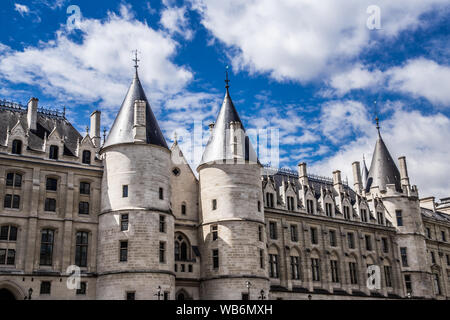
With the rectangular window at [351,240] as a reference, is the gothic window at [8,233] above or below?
below

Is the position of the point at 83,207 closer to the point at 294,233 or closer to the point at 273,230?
the point at 273,230

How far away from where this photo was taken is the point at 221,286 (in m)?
42.8

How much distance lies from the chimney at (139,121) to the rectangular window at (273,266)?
665 inches

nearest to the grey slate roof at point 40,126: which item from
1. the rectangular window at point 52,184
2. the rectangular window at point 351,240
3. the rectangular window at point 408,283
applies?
the rectangular window at point 52,184

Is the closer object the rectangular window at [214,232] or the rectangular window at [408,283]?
the rectangular window at [214,232]

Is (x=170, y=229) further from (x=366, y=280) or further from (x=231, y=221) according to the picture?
(x=366, y=280)

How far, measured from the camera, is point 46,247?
3878 centimetres

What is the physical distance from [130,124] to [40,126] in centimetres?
744

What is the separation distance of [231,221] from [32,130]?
689 inches

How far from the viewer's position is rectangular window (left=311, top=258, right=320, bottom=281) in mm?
52656

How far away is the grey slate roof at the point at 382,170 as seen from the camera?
62.6 meters

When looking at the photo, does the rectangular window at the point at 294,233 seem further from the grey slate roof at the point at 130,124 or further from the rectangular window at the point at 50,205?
the rectangular window at the point at 50,205

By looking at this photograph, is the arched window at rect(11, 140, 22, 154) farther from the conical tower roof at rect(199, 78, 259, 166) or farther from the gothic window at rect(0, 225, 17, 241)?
the conical tower roof at rect(199, 78, 259, 166)
